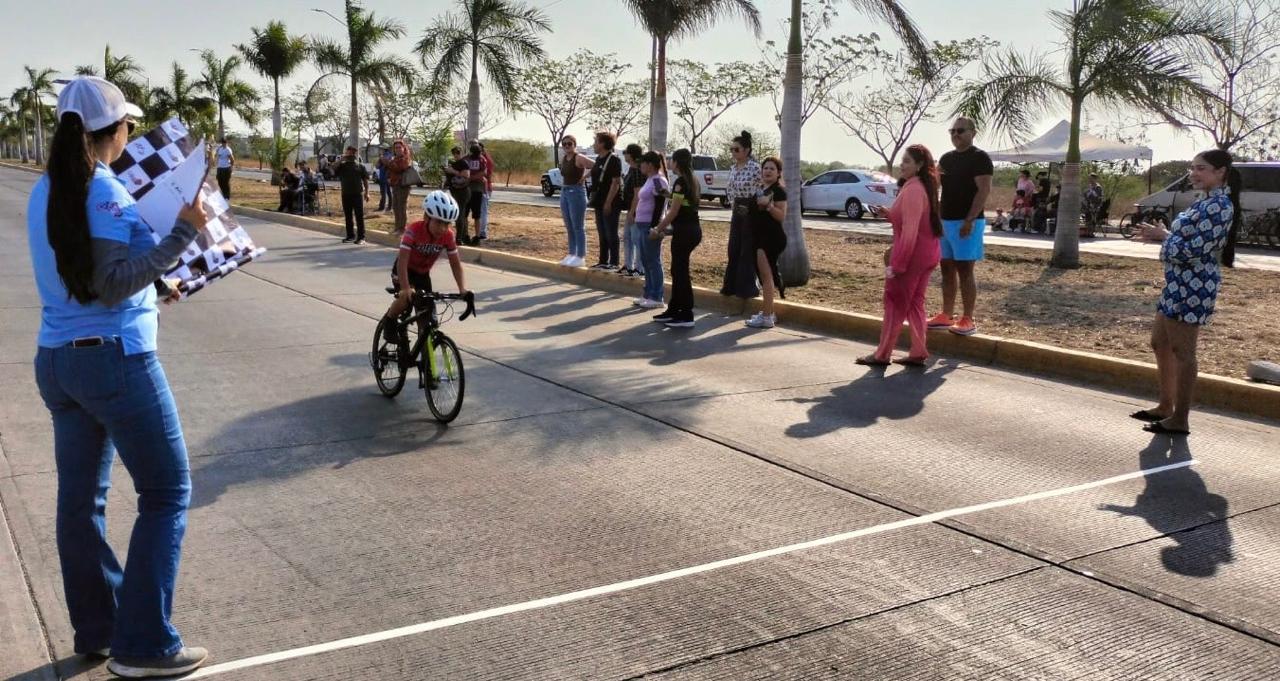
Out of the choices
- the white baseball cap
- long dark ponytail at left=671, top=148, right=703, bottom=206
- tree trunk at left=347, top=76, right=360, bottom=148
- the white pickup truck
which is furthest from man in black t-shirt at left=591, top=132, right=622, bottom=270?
the white pickup truck

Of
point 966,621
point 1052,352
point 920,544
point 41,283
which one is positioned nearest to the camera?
point 41,283

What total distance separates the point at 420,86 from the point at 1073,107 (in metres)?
22.0

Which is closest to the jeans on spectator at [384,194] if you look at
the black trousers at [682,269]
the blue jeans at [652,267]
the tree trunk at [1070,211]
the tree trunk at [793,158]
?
the tree trunk at [793,158]

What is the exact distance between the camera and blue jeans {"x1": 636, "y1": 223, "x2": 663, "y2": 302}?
40.8ft

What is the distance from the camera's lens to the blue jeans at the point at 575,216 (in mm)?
15719

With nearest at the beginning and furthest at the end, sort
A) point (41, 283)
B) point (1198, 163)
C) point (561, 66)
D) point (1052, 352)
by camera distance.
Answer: point (41, 283)
point (1198, 163)
point (1052, 352)
point (561, 66)

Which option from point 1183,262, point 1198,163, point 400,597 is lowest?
point 400,597

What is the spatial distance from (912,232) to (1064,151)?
25.8m

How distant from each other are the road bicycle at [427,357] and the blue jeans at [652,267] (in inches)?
191

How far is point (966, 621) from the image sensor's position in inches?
166

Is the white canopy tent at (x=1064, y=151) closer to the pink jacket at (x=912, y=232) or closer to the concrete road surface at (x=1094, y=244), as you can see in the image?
the concrete road surface at (x=1094, y=244)

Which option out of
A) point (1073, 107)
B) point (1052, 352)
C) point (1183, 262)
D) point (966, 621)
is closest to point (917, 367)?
point (1052, 352)

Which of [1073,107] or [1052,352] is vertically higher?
[1073,107]

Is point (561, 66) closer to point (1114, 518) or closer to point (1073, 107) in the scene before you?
point (1073, 107)
